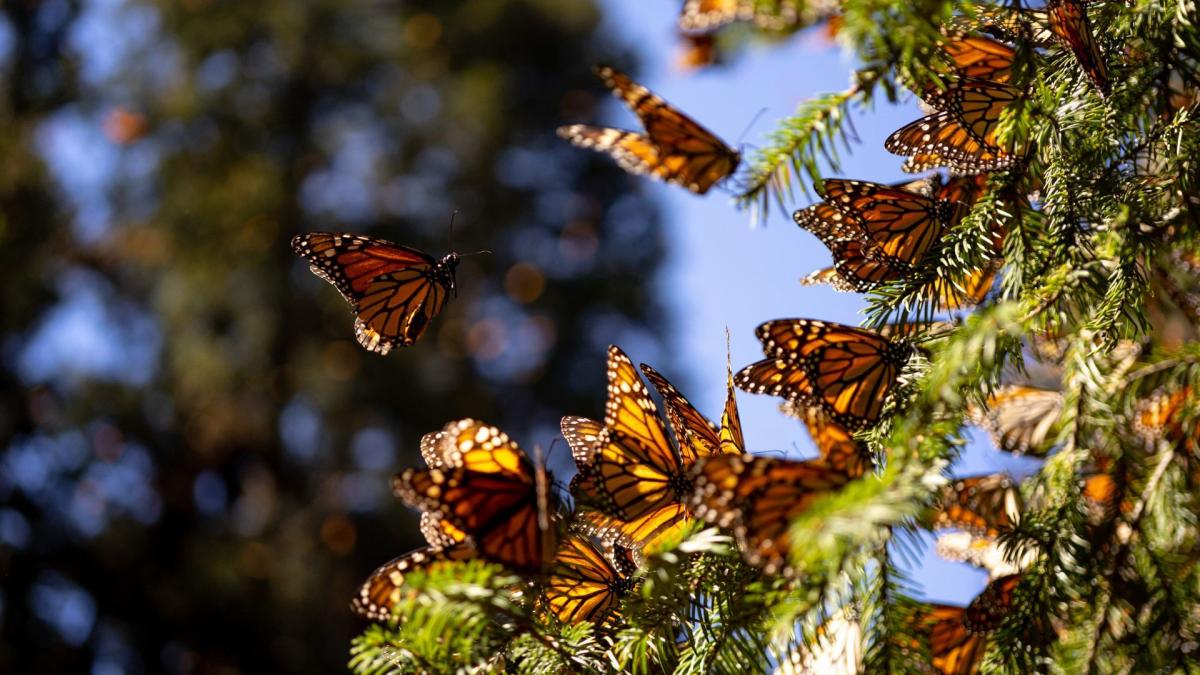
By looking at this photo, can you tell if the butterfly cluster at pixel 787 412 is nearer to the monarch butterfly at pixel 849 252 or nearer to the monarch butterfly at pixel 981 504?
the monarch butterfly at pixel 849 252

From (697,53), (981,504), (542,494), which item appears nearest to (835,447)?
(542,494)

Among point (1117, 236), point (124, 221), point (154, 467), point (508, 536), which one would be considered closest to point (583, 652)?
point (508, 536)

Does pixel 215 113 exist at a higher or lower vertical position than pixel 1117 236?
higher

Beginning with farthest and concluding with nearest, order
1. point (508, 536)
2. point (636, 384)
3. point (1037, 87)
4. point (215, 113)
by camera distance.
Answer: point (215, 113)
point (636, 384)
point (1037, 87)
point (508, 536)

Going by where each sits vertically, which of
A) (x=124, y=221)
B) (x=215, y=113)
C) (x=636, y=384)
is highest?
(x=215, y=113)

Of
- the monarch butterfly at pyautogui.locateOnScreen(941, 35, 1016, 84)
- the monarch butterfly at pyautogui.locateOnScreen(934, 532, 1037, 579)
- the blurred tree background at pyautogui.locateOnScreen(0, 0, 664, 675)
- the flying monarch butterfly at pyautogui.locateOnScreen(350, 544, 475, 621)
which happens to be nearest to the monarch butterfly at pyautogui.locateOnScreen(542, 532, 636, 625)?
the flying monarch butterfly at pyautogui.locateOnScreen(350, 544, 475, 621)

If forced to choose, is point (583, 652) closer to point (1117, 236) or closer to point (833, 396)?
point (833, 396)

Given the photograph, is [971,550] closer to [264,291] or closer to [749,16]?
[749,16]
